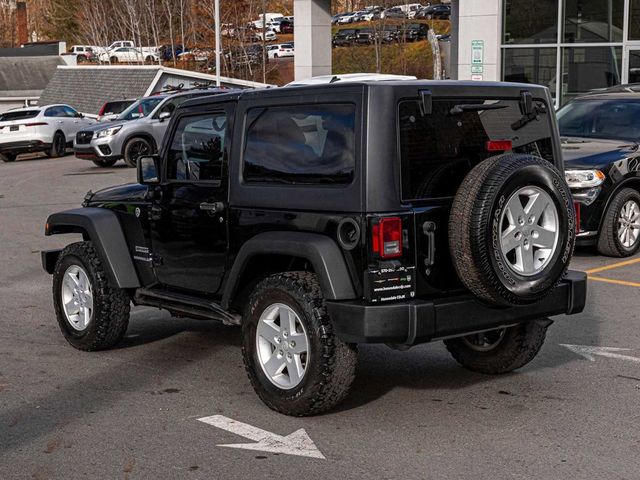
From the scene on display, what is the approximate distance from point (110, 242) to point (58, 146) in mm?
25548

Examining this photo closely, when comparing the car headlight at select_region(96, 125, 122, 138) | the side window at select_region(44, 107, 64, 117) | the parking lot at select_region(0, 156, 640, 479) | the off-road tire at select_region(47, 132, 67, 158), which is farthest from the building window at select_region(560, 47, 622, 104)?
the parking lot at select_region(0, 156, 640, 479)

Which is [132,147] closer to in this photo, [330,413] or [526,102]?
[526,102]

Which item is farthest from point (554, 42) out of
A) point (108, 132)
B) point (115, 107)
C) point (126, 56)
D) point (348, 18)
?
point (348, 18)

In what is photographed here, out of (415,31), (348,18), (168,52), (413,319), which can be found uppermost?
(348,18)

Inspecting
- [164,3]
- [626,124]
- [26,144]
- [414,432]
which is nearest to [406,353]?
[414,432]

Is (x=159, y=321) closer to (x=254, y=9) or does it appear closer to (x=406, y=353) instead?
(x=406, y=353)

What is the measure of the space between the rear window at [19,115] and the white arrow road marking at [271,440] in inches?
1064

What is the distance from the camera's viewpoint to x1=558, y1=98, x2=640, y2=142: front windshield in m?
12.5

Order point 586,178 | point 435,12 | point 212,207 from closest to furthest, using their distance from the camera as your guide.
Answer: point 212,207 < point 586,178 < point 435,12

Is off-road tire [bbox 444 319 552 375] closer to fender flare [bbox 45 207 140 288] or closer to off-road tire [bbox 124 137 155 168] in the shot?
fender flare [bbox 45 207 140 288]

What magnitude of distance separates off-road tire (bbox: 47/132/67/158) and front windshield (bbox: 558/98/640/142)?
21542 mm

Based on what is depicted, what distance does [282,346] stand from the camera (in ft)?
19.6

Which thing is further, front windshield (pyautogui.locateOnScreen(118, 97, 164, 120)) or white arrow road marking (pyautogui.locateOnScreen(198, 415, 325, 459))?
front windshield (pyautogui.locateOnScreen(118, 97, 164, 120))

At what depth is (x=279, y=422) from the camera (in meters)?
5.91
